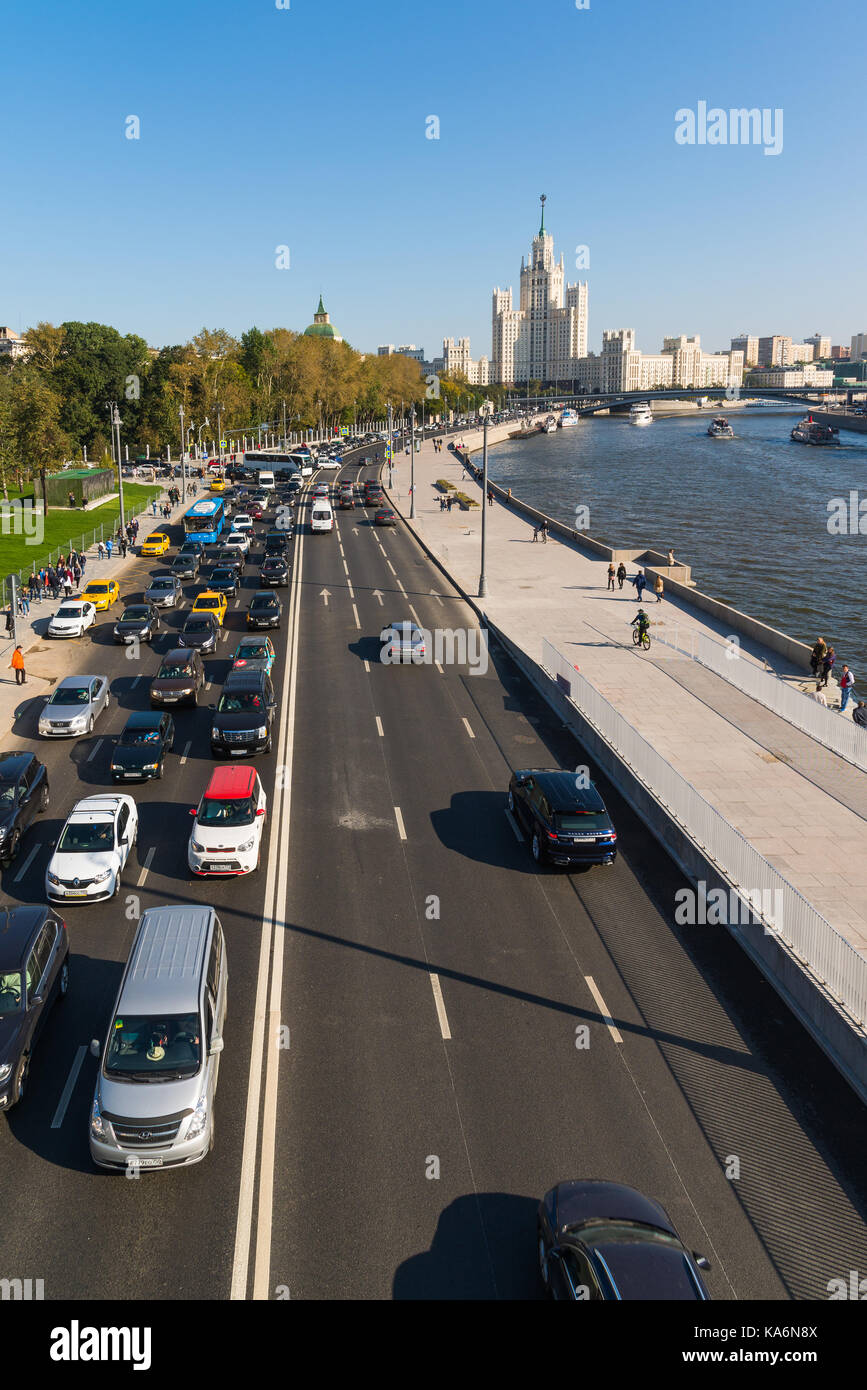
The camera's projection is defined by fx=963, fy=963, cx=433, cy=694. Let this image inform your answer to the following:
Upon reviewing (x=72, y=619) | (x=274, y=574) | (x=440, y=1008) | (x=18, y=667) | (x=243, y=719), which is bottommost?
(x=440, y=1008)

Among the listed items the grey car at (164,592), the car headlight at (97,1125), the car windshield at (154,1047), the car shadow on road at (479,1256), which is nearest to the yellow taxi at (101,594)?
the grey car at (164,592)

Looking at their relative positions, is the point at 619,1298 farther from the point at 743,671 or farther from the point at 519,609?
the point at 519,609

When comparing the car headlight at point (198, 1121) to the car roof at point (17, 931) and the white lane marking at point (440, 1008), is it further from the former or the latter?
the white lane marking at point (440, 1008)

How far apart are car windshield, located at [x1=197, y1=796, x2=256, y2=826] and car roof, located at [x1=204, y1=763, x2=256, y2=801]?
0.13 m

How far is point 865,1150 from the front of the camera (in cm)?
1127

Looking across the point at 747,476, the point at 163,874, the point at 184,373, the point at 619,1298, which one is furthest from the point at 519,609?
the point at 747,476

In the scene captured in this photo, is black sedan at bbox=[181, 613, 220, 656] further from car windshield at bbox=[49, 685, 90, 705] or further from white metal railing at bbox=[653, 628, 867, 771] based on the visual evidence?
white metal railing at bbox=[653, 628, 867, 771]

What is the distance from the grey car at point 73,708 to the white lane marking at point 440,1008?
48.9ft

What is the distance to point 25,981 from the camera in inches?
492

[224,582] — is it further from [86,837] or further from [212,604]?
[86,837]

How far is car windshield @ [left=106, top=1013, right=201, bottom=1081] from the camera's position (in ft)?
36.2

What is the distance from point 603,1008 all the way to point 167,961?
6.18 m

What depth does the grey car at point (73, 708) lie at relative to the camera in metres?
25.4

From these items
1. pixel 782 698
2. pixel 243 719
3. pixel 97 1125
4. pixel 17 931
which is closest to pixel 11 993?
pixel 17 931
